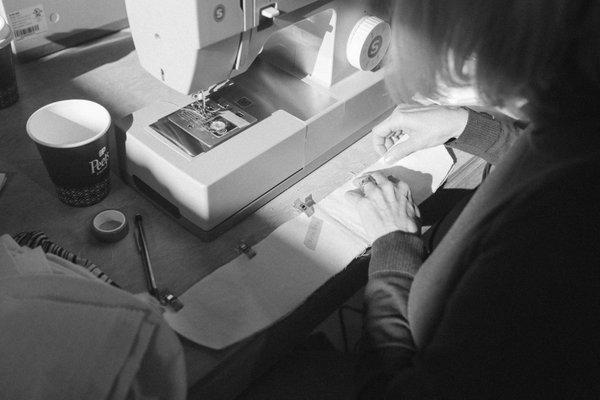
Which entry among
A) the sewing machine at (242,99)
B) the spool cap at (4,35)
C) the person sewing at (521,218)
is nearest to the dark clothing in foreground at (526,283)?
the person sewing at (521,218)

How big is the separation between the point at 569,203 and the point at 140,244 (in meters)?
0.67

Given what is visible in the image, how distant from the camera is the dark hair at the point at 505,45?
0.59m

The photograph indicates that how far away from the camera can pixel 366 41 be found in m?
1.08

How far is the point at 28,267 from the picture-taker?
761 mm

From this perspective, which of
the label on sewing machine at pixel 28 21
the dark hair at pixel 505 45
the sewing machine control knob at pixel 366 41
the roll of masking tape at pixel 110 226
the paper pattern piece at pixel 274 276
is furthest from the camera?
the label on sewing machine at pixel 28 21

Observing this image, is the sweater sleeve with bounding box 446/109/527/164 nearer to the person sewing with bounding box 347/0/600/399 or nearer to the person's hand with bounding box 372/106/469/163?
the person's hand with bounding box 372/106/469/163

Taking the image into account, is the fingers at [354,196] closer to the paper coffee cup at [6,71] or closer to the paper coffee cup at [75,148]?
the paper coffee cup at [75,148]

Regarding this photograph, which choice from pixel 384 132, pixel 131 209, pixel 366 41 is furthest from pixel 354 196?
pixel 131 209

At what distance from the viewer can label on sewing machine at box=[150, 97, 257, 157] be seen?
38.6 inches

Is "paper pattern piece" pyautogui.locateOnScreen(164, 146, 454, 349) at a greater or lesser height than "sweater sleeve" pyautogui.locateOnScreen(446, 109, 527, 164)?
lesser

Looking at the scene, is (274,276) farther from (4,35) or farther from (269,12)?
(4,35)

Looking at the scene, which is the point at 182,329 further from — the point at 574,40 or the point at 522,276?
the point at 574,40

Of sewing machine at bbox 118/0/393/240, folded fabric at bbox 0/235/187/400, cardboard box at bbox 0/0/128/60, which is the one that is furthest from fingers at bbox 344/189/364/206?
cardboard box at bbox 0/0/128/60

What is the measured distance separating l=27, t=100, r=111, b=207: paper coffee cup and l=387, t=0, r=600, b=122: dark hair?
51cm
